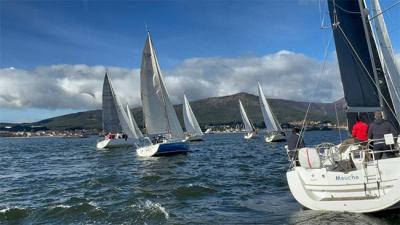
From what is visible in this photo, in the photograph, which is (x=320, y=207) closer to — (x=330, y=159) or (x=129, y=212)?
(x=330, y=159)

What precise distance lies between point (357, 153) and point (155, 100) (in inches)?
1386

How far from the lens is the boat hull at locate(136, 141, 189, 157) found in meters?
44.4

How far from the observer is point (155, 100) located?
5028 cm

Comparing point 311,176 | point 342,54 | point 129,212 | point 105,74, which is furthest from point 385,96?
point 105,74

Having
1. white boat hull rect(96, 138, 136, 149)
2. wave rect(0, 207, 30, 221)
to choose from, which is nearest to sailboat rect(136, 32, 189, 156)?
white boat hull rect(96, 138, 136, 149)

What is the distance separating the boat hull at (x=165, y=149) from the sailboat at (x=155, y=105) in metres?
1.06

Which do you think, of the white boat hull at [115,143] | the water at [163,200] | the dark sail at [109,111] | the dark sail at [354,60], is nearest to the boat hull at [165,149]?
the water at [163,200]

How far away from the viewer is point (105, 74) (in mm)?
73938

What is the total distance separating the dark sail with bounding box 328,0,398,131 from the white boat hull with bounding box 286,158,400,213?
5.50 meters

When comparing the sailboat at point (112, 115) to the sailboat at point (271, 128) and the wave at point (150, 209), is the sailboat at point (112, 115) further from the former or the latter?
the wave at point (150, 209)

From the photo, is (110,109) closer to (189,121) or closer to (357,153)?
(189,121)

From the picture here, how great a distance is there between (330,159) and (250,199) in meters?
3.93

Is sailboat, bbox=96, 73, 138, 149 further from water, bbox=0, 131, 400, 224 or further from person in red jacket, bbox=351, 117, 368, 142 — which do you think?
person in red jacket, bbox=351, 117, 368, 142

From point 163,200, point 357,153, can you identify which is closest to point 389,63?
point 357,153
